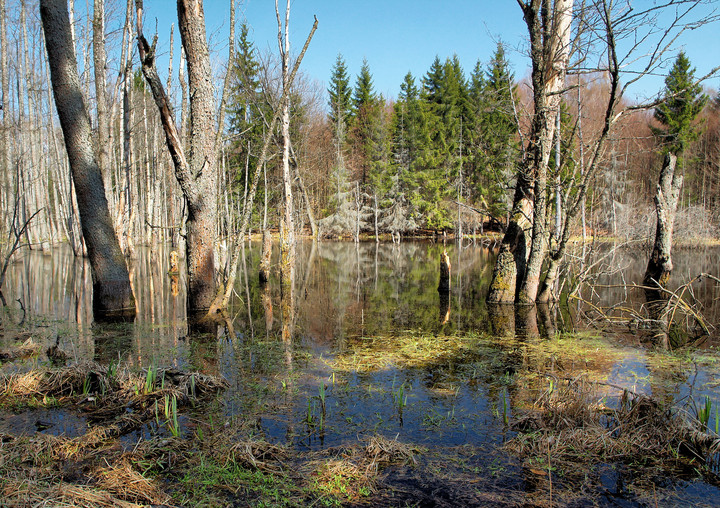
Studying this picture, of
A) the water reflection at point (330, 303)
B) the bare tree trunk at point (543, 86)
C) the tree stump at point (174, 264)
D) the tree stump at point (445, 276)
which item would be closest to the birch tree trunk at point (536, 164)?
the bare tree trunk at point (543, 86)

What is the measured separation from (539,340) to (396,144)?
1225 inches

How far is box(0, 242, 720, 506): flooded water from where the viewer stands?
157 inches

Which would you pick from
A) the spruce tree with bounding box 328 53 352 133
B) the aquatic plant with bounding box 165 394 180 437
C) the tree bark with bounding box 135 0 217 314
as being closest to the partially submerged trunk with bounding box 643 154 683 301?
the tree bark with bounding box 135 0 217 314

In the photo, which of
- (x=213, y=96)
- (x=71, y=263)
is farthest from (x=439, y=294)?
(x=71, y=263)

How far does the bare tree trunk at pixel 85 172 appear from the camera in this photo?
787 cm

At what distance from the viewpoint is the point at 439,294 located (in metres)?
12.2

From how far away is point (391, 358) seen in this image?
626cm

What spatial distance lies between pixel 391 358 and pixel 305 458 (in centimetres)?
297

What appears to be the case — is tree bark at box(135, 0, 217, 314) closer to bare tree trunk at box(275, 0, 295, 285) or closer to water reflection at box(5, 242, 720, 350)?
water reflection at box(5, 242, 720, 350)

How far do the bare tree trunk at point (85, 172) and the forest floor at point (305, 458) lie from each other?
4.45 m

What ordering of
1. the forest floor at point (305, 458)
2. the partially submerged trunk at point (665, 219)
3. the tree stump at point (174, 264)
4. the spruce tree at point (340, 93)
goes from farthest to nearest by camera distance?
the spruce tree at point (340, 93)
the tree stump at point (174, 264)
the partially submerged trunk at point (665, 219)
the forest floor at point (305, 458)

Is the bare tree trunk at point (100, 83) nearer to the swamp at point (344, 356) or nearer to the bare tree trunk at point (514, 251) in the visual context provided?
the swamp at point (344, 356)

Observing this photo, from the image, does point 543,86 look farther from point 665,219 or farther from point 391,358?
point 665,219

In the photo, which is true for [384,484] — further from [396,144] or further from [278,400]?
[396,144]
